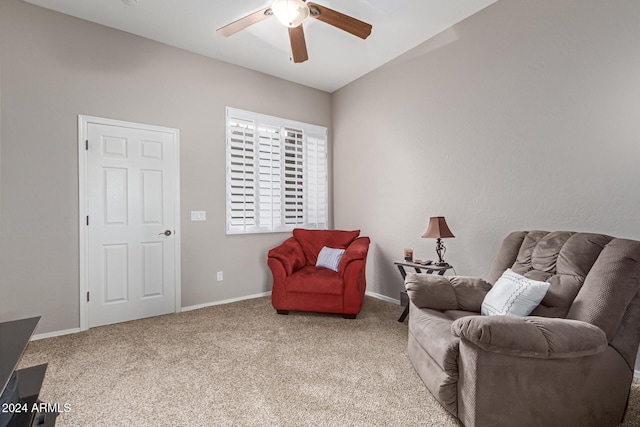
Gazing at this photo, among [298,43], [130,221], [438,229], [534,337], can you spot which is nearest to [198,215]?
[130,221]

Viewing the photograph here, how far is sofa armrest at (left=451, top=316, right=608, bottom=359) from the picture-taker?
1461 millimetres

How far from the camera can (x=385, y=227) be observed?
418 centimetres

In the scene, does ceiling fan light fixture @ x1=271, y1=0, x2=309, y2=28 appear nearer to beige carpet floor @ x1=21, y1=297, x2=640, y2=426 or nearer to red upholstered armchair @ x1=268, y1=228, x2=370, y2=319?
red upholstered armchair @ x1=268, y1=228, x2=370, y2=319

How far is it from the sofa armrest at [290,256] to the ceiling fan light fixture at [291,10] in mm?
2296

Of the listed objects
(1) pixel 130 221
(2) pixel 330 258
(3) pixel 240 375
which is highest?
(1) pixel 130 221

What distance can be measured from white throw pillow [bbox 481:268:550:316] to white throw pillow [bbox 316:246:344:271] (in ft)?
6.15

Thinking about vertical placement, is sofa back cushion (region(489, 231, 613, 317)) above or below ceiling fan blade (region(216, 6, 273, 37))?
below

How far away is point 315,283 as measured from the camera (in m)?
3.42

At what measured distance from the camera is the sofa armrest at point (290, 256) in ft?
11.8

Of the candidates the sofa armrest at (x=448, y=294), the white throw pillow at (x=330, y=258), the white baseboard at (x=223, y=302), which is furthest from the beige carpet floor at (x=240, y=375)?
the white throw pillow at (x=330, y=258)

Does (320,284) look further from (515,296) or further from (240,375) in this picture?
(515,296)

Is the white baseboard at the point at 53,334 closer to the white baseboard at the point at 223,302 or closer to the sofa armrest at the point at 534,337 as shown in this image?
the white baseboard at the point at 223,302

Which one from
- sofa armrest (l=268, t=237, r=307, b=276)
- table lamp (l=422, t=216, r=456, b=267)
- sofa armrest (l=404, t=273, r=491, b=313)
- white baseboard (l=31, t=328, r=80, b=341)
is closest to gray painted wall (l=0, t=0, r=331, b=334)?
white baseboard (l=31, t=328, r=80, b=341)

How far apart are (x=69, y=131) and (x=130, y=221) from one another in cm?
102
